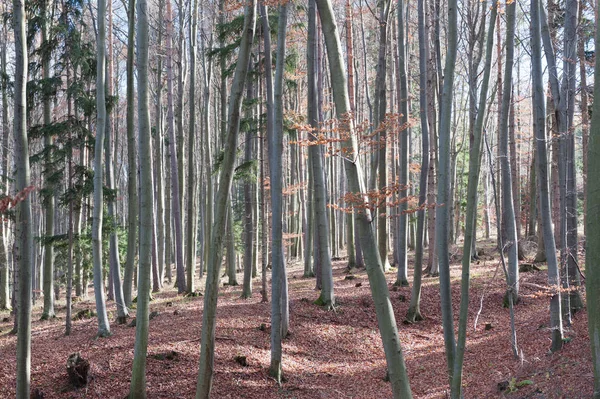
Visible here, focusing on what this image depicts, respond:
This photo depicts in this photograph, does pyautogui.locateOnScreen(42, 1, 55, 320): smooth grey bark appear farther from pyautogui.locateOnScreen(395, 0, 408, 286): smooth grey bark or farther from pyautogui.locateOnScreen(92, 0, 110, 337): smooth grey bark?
pyautogui.locateOnScreen(395, 0, 408, 286): smooth grey bark

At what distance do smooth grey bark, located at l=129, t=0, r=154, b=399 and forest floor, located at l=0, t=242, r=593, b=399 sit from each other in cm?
98

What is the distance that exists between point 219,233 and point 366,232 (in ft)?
8.76

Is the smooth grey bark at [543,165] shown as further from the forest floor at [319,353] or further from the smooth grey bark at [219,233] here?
the smooth grey bark at [219,233]

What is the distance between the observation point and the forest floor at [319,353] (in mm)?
8078

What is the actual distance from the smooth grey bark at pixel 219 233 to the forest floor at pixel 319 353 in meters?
1.54

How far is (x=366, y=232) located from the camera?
5.50m

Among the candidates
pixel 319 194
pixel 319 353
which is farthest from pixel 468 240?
pixel 319 353

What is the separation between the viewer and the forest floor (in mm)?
8078

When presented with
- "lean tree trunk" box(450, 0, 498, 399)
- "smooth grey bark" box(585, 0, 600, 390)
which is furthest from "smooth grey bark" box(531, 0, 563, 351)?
"smooth grey bark" box(585, 0, 600, 390)

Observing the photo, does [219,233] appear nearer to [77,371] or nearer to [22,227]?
[22,227]

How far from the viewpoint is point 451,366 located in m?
7.21

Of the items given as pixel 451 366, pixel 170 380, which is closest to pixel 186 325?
pixel 170 380

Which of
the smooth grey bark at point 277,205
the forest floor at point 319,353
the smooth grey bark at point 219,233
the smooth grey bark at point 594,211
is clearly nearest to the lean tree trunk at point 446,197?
the forest floor at point 319,353

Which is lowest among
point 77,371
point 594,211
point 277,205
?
point 77,371
